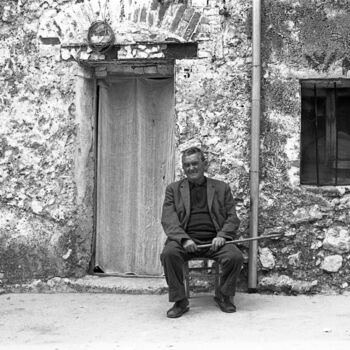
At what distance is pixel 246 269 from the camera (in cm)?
579

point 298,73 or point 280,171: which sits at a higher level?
point 298,73

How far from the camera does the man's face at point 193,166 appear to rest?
5.34m

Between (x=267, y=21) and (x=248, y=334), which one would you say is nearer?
(x=248, y=334)

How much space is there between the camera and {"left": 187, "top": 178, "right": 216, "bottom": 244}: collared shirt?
5344mm

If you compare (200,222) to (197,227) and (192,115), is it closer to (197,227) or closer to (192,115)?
(197,227)

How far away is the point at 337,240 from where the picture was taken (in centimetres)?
571

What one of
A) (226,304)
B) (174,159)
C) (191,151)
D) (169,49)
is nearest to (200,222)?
(191,151)

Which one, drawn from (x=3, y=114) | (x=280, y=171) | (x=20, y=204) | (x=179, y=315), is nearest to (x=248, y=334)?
(x=179, y=315)

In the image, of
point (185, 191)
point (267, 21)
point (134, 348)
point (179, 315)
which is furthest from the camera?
point (267, 21)

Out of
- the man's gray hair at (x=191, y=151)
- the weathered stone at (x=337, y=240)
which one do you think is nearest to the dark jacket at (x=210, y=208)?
the man's gray hair at (x=191, y=151)

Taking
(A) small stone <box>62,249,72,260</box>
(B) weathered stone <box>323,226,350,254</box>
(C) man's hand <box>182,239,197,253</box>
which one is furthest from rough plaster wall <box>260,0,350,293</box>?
(A) small stone <box>62,249,72,260</box>

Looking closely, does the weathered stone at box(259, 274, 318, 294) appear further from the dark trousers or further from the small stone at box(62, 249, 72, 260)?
the small stone at box(62, 249, 72, 260)

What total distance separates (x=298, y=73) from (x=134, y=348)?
9.75ft

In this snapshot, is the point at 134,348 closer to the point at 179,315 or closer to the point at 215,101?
A: the point at 179,315
